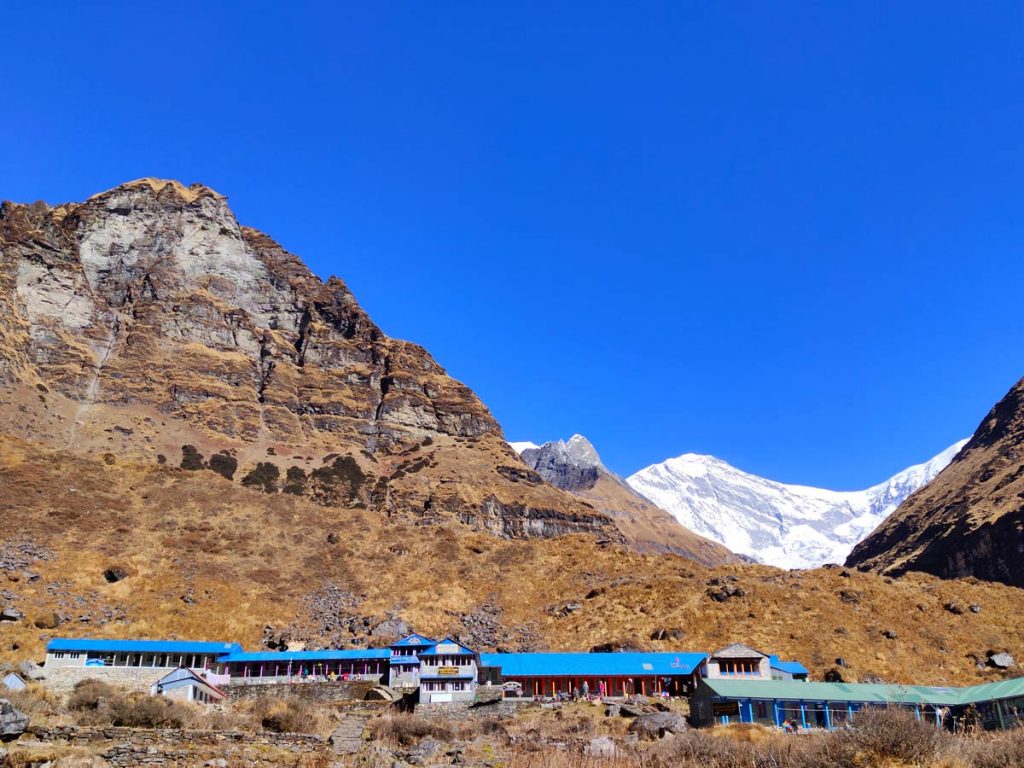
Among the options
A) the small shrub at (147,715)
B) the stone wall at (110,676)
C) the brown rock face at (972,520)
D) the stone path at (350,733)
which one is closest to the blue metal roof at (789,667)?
the stone path at (350,733)

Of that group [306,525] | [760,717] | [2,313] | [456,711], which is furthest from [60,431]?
[760,717]

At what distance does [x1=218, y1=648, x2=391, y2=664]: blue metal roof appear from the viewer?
55656 millimetres

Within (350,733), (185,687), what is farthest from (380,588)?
(350,733)

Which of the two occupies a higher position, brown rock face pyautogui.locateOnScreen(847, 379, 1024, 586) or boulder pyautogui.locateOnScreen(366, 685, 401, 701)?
brown rock face pyautogui.locateOnScreen(847, 379, 1024, 586)

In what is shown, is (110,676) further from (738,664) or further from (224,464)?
(224,464)

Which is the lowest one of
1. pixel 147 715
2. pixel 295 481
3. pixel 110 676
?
pixel 110 676

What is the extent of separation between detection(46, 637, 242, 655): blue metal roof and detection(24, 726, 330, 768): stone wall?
111ft

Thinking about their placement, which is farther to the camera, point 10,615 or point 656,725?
point 10,615

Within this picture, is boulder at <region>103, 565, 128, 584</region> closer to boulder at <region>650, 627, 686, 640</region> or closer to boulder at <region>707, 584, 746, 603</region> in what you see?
boulder at <region>650, 627, 686, 640</region>

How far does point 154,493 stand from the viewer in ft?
291

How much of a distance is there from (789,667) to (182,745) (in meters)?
44.1

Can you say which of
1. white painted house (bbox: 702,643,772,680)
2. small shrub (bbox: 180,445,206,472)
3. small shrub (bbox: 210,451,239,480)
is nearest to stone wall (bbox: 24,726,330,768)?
white painted house (bbox: 702,643,772,680)

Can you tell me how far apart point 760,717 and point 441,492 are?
267 ft

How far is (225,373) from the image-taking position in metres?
141
